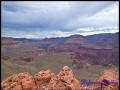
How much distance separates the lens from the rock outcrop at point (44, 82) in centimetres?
1948

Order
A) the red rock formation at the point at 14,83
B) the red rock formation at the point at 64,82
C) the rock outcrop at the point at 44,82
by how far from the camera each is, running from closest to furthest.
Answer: the red rock formation at the point at 64,82 → the rock outcrop at the point at 44,82 → the red rock formation at the point at 14,83

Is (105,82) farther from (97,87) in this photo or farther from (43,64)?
(43,64)

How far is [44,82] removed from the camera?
902 inches

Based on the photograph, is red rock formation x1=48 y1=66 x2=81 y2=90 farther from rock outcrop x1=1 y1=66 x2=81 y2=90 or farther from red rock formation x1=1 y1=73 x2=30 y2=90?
red rock formation x1=1 y1=73 x2=30 y2=90

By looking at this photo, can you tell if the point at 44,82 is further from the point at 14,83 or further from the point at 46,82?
the point at 14,83

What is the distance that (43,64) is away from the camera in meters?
124

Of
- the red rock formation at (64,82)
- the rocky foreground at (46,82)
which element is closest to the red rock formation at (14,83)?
the rocky foreground at (46,82)

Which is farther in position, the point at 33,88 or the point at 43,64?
the point at 43,64

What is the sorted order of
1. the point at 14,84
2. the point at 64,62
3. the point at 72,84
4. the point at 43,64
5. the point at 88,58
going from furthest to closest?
the point at 88,58
the point at 64,62
the point at 43,64
the point at 14,84
the point at 72,84

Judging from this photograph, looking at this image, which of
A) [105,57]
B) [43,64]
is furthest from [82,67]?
[105,57]

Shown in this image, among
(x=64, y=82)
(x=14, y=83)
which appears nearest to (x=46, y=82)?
(x=14, y=83)

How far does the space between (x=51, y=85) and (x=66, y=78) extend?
1335 millimetres

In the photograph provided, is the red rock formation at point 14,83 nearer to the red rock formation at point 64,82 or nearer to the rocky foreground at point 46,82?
→ the rocky foreground at point 46,82

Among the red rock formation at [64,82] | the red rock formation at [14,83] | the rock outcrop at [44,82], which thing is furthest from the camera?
the red rock formation at [14,83]
